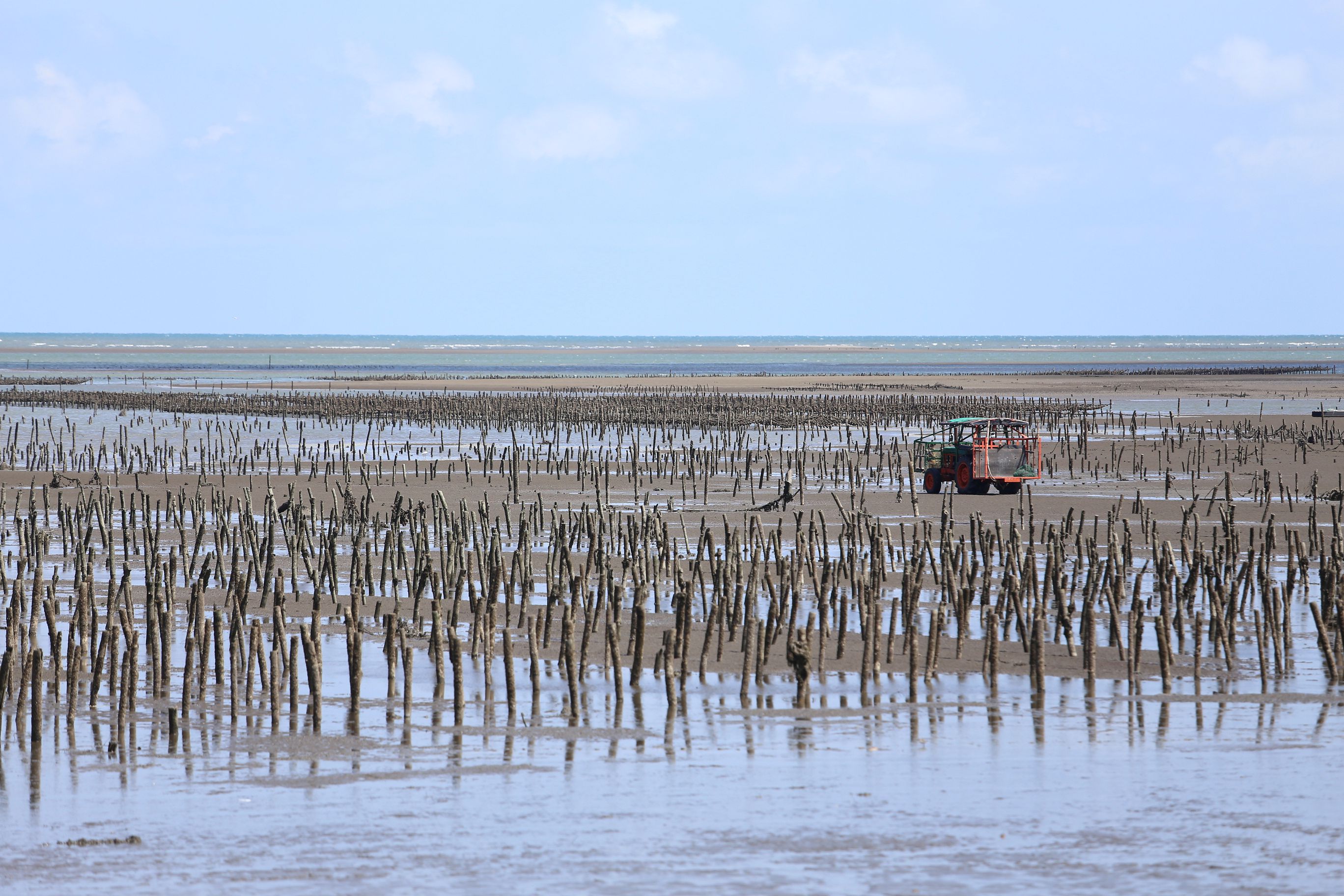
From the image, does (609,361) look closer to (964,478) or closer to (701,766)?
(964,478)

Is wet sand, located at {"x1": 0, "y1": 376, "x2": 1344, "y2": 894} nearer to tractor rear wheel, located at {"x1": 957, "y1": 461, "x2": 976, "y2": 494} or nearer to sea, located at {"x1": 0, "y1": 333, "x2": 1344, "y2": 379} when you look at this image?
tractor rear wheel, located at {"x1": 957, "y1": 461, "x2": 976, "y2": 494}

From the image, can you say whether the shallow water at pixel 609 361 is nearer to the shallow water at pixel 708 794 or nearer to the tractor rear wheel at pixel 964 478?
the tractor rear wheel at pixel 964 478

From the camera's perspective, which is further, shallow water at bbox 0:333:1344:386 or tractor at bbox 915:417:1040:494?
shallow water at bbox 0:333:1344:386

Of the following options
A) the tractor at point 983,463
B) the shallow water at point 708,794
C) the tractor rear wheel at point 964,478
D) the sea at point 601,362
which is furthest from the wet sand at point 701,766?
the sea at point 601,362

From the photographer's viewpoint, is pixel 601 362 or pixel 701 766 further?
pixel 601 362

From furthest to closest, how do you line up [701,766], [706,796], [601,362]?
[601,362] < [701,766] < [706,796]

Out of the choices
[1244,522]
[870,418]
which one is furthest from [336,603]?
[870,418]

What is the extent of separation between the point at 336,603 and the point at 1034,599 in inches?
253

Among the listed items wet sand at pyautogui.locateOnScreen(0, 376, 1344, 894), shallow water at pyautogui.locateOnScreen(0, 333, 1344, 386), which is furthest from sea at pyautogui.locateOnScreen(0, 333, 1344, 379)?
wet sand at pyautogui.locateOnScreen(0, 376, 1344, 894)

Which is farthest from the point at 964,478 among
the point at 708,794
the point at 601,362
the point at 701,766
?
the point at 601,362

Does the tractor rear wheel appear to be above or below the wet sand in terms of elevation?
above

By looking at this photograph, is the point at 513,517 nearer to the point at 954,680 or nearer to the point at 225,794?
the point at 954,680

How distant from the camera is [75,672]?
434 inches

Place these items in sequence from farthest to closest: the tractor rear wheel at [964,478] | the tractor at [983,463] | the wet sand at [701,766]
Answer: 1. the tractor rear wheel at [964,478]
2. the tractor at [983,463]
3. the wet sand at [701,766]
